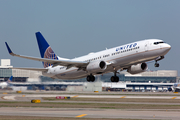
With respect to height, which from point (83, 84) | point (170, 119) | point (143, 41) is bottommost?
point (170, 119)

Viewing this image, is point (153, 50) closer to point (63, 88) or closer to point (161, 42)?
point (161, 42)

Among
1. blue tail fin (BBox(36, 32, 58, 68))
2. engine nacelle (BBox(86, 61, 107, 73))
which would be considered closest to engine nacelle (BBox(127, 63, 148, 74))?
engine nacelle (BBox(86, 61, 107, 73))

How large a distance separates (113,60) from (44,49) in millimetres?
20649

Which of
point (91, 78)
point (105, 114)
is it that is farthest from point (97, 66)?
point (105, 114)

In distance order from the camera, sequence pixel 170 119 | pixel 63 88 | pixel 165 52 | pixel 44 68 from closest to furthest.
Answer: pixel 170 119 < pixel 165 52 < pixel 44 68 < pixel 63 88

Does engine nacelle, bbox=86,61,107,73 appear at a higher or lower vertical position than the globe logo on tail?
lower

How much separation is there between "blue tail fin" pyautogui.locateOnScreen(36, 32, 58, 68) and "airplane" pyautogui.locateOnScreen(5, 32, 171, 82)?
3.35m

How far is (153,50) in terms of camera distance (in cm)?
4084

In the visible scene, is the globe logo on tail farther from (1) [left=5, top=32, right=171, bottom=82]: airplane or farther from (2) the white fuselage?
(2) the white fuselage

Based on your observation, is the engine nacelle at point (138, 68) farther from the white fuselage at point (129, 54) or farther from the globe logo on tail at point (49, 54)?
the globe logo on tail at point (49, 54)

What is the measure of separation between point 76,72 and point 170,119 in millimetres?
28652

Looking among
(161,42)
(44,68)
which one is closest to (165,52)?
(161,42)

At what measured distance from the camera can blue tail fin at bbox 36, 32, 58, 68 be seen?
196ft

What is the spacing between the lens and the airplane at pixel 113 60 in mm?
41219
